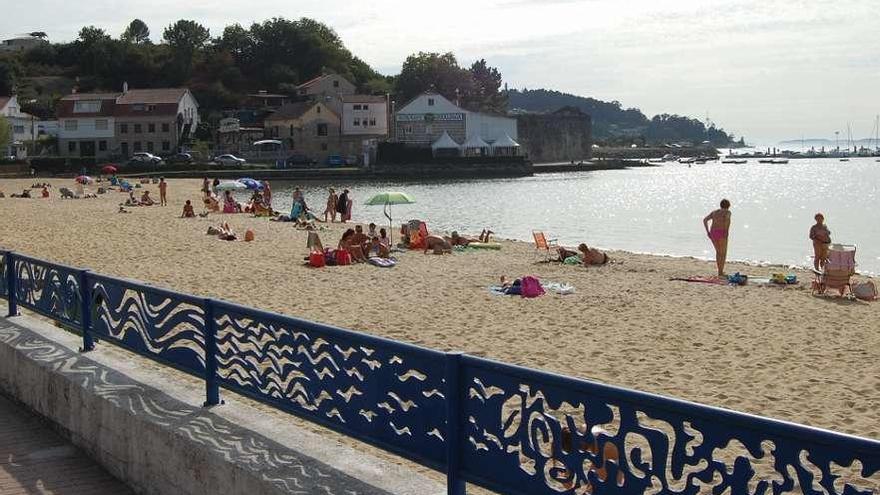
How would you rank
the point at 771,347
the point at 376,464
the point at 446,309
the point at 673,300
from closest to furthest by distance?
the point at 376,464 → the point at 771,347 → the point at 446,309 → the point at 673,300

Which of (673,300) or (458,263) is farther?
(458,263)

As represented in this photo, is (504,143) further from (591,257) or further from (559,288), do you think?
(559,288)

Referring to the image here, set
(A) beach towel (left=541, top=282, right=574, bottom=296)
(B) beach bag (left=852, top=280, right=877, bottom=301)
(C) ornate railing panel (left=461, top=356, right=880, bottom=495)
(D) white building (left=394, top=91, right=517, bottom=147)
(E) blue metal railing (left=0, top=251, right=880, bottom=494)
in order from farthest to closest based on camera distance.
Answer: (D) white building (left=394, top=91, right=517, bottom=147)
(A) beach towel (left=541, top=282, right=574, bottom=296)
(B) beach bag (left=852, top=280, right=877, bottom=301)
(E) blue metal railing (left=0, top=251, right=880, bottom=494)
(C) ornate railing panel (left=461, top=356, right=880, bottom=495)

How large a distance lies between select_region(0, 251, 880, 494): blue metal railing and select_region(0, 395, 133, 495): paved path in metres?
0.79

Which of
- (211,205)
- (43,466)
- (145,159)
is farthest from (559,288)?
(145,159)

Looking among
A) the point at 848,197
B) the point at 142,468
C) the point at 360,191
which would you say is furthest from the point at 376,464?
the point at 848,197

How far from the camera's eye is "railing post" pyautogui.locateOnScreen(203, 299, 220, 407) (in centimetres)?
532

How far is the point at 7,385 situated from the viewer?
23.2 ft

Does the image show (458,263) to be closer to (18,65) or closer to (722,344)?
(722,344)

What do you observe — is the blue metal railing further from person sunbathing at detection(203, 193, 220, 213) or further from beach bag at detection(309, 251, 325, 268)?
person sunbathing at detection(203, 193, 220, 213)

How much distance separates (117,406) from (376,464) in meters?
1.90

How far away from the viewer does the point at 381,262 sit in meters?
19.4

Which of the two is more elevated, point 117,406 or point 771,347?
point 117,406

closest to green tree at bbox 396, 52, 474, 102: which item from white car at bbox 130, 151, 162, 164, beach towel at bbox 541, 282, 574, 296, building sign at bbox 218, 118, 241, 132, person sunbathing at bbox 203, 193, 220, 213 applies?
building sign at bbox 218, 118, 241, 132
